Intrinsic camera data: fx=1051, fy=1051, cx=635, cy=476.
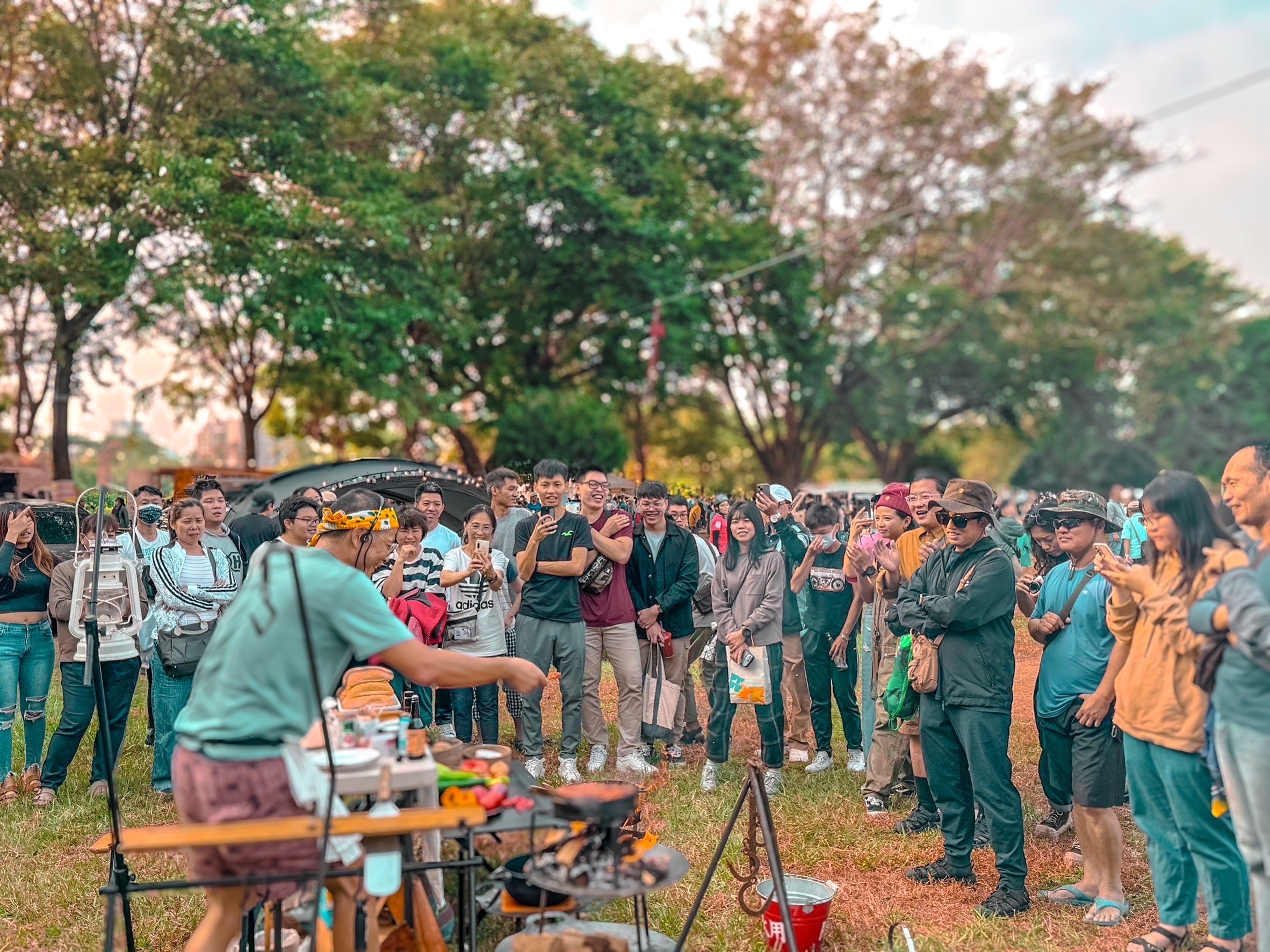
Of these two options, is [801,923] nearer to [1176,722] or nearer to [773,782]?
[1176,722]

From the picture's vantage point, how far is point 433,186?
886 inches

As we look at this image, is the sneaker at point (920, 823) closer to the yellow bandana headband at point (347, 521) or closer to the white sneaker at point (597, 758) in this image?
the white sneaker at point (597, 758)

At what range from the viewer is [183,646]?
6859 millimetres

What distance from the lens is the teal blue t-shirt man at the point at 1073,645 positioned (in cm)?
535

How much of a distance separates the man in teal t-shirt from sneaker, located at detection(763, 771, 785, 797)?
4.08 metres

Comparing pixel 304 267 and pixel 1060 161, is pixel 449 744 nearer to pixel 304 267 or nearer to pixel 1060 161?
pixel 304 267

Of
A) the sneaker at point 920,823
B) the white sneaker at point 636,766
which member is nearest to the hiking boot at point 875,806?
the sneaker at point 920,823

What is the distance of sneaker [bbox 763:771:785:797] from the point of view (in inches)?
278

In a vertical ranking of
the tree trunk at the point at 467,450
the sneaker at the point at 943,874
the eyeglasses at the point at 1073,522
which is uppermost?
the tree trunk at the point at 467,450

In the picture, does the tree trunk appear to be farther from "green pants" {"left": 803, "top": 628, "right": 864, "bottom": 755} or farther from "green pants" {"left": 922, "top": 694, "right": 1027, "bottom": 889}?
"green pants" {"left": 922, "top": 694, "right": 1027, "bottom": 889}

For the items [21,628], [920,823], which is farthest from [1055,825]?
[21,628]

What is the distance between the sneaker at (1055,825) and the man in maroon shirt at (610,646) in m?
2.66

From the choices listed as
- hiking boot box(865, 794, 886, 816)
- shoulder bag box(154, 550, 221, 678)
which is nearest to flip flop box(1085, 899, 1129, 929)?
hiking boot box(865, 794, 886, 816)

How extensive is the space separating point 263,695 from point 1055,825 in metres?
4.95
